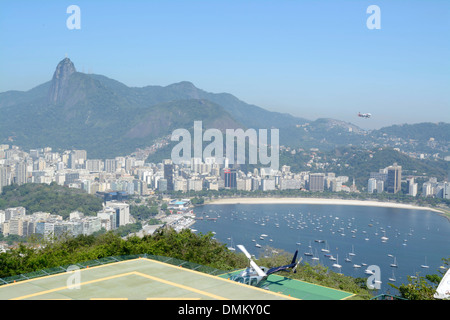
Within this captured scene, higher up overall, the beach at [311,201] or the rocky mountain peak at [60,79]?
the rocky mountain peak at [60,79]

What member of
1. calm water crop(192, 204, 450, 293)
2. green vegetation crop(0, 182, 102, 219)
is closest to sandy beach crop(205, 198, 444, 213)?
calm water crop(192, 204, 450, 293)

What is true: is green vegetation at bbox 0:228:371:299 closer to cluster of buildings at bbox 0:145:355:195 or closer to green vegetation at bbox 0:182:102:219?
green vegetation at bbox 0:182:102:219

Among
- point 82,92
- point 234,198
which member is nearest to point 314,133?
point 82,92

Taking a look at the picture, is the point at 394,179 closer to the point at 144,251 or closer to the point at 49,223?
the point at 49,223

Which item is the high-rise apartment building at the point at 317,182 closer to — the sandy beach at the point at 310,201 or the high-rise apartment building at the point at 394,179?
the sandy beach at the point at 310,201

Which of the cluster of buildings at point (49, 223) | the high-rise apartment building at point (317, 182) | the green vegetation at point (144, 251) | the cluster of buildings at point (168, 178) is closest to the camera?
the green vegetation at point (144, 251)

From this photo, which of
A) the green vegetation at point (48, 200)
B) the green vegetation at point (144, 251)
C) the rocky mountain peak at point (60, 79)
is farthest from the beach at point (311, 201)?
the rocky mountain peak at point (60, 79)
